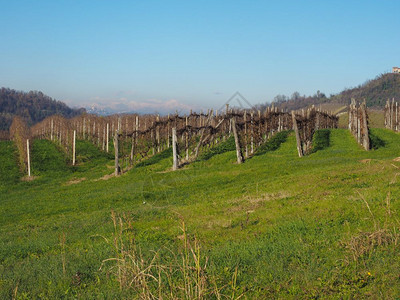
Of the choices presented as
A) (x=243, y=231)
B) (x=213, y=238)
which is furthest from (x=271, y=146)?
(x=213, y=238)

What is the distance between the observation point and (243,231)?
822 cm

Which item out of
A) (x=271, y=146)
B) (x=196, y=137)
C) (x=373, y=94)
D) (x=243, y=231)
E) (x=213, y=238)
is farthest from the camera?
(x=373, y=94)

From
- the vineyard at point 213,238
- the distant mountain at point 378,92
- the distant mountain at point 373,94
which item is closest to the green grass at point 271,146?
the vineyard at point 213,238

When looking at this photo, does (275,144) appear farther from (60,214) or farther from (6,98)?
(6,98)

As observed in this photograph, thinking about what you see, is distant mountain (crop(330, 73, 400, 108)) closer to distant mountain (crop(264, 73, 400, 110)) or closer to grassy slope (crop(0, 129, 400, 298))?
distant mountain (crop(264, 73, 400, 110))

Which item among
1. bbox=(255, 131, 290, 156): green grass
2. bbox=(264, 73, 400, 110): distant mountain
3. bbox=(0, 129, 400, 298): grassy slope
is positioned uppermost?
bbox=(264, 73, 400, 110): distant mountain

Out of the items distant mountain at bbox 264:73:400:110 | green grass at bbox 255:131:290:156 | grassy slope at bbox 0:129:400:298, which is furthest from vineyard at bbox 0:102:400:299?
distant mountain at bbox 264:73:400:110

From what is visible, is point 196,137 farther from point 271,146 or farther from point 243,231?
point 243,231

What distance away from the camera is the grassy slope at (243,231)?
540cm

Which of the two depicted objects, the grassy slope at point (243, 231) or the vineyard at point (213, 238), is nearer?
the vineyard at point (213, 238)

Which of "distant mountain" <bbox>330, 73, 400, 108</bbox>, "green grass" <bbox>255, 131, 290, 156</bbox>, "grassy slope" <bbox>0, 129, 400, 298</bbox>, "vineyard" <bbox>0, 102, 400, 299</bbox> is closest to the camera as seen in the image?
"vineyard" <bbox>0, 102, 400, 299</bbox>

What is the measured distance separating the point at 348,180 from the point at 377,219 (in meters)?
4.92

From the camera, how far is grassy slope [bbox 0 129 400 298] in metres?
5.40

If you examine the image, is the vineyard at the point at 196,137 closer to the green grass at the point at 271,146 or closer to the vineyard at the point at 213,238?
the green grass at the point at 271,146
